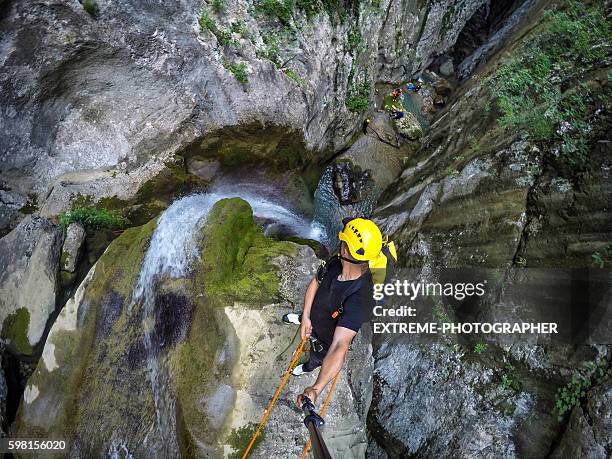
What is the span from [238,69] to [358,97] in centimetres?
439

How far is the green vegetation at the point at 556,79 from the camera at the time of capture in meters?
5.92

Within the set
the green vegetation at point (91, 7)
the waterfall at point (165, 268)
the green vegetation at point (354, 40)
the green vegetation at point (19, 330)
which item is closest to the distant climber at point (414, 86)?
the green vegetation at point (354, 40)

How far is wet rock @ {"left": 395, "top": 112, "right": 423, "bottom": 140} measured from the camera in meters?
12.4

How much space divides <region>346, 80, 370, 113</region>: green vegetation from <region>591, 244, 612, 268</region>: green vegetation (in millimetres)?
7768

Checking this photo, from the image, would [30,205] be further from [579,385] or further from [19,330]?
[579,385]

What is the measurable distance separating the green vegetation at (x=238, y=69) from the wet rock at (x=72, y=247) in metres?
4.39

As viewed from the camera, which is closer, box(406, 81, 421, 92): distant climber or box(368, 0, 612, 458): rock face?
box(368, 0, 612, 458): rock face

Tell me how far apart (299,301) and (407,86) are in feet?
36.5

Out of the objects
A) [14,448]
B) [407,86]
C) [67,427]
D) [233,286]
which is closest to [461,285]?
[233,286]

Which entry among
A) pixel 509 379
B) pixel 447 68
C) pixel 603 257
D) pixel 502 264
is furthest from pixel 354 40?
pixel 509 379

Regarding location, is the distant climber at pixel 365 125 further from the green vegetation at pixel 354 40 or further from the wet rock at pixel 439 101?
the wet rock at pixel 439 101

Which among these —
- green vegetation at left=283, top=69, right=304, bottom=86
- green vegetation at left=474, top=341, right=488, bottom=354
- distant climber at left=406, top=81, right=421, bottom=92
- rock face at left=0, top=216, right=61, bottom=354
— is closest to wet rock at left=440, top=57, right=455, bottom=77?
distant climber at left=406, top=81, right=421, bottom=92

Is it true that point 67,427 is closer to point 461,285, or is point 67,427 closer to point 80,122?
→ point 80,122

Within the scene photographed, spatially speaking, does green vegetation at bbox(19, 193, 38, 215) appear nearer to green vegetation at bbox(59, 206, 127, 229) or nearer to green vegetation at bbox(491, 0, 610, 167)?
green vegetation at bbox(59, 206, 127, 229)
